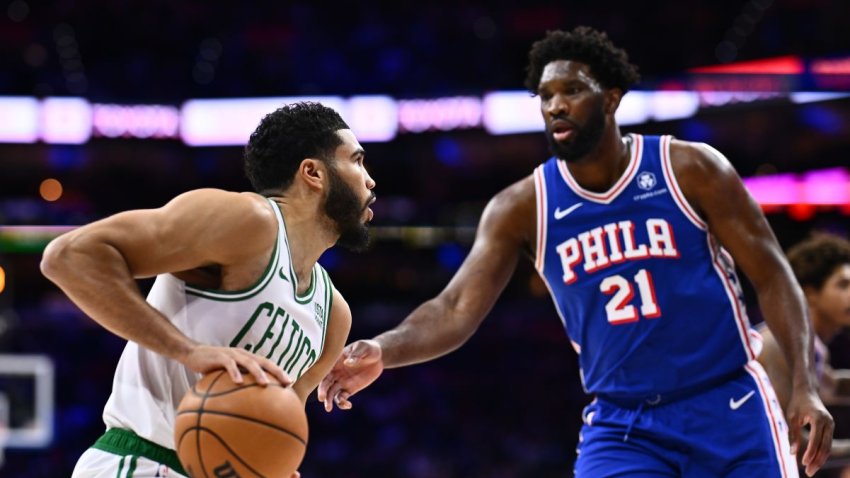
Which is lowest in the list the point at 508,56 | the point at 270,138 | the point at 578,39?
the point at 270,138

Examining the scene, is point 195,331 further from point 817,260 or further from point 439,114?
point 439,114

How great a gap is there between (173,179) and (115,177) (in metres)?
1.08

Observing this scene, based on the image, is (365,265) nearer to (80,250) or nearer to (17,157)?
(17,157)

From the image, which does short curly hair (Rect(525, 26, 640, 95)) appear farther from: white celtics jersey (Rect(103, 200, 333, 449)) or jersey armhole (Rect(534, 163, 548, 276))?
white celtics jersey (Rect(103, 200, 333, 449))

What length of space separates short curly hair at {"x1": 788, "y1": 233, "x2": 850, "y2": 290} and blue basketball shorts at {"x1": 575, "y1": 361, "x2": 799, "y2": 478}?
2090 mm

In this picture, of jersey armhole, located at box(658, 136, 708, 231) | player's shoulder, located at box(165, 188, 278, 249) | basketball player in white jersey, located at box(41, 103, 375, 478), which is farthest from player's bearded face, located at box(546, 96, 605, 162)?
player's shoulder, located at box(165, 188, 278, 249)

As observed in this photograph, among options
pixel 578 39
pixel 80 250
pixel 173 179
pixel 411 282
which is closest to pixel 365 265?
pixel 411 282

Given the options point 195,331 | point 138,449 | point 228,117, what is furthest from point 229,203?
point 228,117

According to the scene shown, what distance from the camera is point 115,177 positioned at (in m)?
20.0

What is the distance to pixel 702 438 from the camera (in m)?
3.67

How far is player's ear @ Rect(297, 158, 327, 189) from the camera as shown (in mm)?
3426

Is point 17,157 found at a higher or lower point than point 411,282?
higher

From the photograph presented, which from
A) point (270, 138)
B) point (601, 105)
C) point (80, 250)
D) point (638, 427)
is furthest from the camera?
point (601, 105)

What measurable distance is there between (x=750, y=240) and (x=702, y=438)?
75 centimetres
